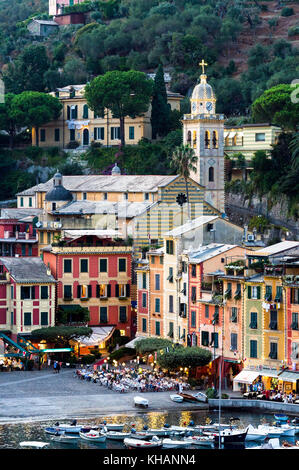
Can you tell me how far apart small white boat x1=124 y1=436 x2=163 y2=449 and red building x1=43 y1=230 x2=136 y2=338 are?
34.2 m

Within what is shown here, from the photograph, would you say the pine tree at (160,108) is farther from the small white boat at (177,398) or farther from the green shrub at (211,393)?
the small white boat at (177,398)

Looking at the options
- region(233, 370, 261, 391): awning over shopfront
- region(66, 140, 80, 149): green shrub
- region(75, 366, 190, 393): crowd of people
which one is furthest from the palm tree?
region(233, 370, 261, 391): awning over shopfront

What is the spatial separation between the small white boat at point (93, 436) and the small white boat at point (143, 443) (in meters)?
1.93

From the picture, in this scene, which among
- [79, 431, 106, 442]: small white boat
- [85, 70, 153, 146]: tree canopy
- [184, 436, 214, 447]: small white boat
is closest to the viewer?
[184, 436, 214, 447]: small white boat

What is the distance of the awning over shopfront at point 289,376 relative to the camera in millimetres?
106375

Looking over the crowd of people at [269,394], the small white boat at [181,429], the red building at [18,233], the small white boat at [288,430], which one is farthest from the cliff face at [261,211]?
the small white boat at [181,429]

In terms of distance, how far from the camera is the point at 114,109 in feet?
575

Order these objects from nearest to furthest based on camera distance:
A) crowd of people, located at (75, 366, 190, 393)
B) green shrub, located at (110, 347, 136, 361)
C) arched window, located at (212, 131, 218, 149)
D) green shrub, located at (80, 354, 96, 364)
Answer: crowd of people, located at (75, 366, 190, 393) < green shrub, located at (110, 347, 136, 361) < green shrub, located at (80, 354, 96, 364) < arched window, located at (212, 131, 218, 149)

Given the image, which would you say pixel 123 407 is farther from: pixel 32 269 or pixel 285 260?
pixel 32 269

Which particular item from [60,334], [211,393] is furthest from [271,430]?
[60,334]

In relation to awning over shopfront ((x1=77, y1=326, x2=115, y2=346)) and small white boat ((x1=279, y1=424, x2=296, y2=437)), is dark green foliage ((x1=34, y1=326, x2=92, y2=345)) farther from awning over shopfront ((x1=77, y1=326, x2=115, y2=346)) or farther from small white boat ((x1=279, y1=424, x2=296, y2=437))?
Answer: small white boat ((x1=279, y1=424, x2=296, y2=437))

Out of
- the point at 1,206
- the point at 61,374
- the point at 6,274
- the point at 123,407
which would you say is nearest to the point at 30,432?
the point at 123,407

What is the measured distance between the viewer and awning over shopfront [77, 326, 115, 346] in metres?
124

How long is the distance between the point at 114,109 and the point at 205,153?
2568cm
